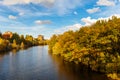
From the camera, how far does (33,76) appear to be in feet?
158

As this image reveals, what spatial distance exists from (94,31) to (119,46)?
7506mm

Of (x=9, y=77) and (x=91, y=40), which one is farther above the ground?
(x=91, y=40)

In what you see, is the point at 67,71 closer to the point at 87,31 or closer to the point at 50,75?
the point at 50,75

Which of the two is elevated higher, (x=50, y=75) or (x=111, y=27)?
(x=111, y=27)

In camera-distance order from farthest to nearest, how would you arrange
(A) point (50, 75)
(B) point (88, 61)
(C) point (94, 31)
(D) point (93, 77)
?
(B) point (88, 61) < (C) point (94, 31) < (A) point (50, 75) < (D) point (93, 77)

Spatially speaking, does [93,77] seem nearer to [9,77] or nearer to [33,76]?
[33,76]

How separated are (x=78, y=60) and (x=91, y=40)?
48.2ft

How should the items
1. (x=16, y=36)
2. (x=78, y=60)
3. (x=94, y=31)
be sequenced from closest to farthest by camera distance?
1. (x=94, y=31)
2. (x=78, y=60)
3. (x=16, y=36)

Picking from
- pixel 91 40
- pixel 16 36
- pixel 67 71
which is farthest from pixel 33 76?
pixel 16 36

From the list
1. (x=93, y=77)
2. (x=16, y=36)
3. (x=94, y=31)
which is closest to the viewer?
(x=93, y=77)

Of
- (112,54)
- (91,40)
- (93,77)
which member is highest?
(91,40)

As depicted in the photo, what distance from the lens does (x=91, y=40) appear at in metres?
52.2

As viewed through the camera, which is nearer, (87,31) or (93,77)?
(93,77)

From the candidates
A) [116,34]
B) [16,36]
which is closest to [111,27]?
[116,34]
